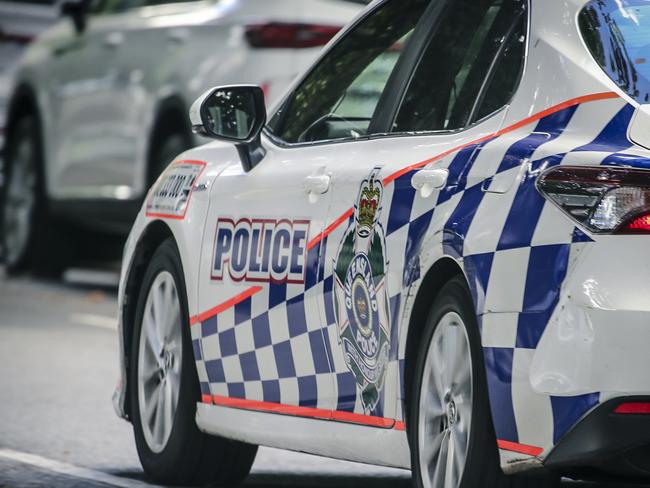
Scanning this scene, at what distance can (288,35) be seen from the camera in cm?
1085

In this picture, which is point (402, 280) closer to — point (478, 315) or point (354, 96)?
point (478, 315)

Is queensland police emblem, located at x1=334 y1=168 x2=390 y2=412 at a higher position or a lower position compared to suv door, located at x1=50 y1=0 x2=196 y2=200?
higher

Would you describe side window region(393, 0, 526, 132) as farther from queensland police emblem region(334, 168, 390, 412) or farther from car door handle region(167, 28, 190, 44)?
car door handle region(167, 28, 190, 44)

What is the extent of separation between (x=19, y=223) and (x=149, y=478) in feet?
28.7

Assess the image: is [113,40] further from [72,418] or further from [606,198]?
[606,198]

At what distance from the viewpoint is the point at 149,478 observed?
20.6 ft

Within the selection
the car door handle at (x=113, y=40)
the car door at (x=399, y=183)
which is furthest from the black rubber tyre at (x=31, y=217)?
the car door at (x=399, y=183)

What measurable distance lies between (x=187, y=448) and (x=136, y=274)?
0.83 meters

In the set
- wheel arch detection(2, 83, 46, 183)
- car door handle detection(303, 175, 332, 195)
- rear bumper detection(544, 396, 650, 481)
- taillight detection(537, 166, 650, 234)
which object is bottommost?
wheel arch detection(2, 83, 46, 183)

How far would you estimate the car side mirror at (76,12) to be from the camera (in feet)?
43.5

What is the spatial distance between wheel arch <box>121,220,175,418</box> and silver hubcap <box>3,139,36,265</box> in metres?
7.70

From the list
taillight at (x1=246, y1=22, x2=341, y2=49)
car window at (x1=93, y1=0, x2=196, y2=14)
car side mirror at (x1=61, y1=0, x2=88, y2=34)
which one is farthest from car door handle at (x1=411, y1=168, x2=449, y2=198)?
car side mirror at (x1=61, y1=0, x2=88, y2=34)

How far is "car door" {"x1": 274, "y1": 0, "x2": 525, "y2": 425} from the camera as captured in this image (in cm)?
470

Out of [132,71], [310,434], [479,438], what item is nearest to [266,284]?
[310,434]
